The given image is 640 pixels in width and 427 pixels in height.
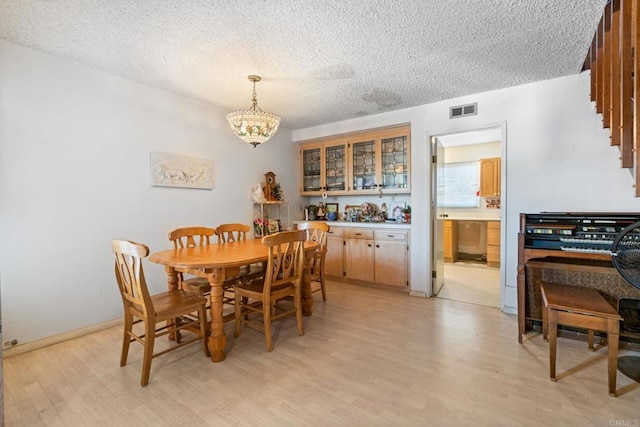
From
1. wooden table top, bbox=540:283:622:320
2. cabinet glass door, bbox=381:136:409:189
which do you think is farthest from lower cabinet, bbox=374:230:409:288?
wooden table top, bbox=540:283:622:320

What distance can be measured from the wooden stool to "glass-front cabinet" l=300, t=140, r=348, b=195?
300 cm

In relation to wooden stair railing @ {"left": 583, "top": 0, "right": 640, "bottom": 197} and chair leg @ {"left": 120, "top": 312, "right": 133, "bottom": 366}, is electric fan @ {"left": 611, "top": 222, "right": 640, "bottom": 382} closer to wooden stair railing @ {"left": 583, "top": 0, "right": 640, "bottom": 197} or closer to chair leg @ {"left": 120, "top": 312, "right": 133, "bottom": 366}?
wooden stair railing @ {"left": 583, "top": 0, "right": 640, "bottom": 197}

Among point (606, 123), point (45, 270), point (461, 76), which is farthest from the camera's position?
point (461, 76)

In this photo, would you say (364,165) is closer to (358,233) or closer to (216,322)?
(358,233)

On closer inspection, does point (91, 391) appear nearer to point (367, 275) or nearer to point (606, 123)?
point (367, 275)

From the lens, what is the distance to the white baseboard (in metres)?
2.30

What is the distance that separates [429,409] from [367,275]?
243 cm

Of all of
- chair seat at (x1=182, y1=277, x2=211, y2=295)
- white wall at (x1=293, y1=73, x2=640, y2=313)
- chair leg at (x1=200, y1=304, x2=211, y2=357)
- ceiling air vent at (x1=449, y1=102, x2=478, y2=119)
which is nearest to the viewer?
chair leg at (x1=200, y1=304, x2=211, y2=357)

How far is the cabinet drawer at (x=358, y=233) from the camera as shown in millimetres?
4074

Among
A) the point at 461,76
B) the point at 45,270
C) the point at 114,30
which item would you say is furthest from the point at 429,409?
the point at 114,30

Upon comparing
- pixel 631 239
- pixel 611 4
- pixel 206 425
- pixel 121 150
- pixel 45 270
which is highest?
pixel 611 4

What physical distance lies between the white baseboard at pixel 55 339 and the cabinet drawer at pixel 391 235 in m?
3.01

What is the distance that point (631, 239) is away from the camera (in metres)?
1.75

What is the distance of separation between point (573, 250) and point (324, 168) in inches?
129
